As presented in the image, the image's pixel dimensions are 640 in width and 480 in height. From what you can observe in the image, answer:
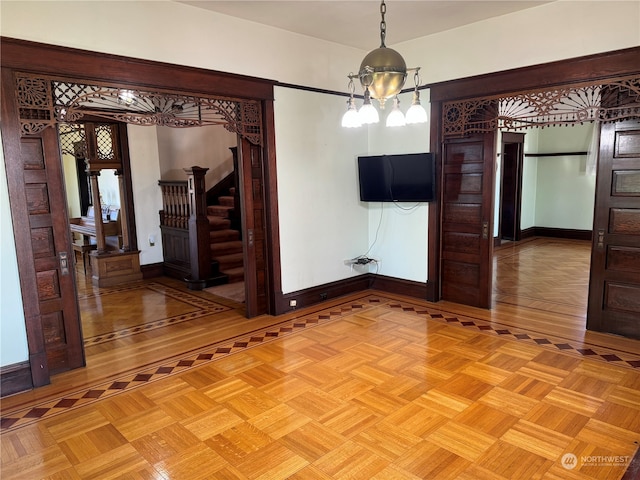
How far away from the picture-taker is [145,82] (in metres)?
3.70

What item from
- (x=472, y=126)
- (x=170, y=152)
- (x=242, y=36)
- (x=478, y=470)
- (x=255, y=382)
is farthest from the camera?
(x=170, y=152)

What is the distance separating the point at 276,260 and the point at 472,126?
260cm

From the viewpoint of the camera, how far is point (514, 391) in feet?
10.2

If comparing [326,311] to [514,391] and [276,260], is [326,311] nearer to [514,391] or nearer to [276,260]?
[276,260]

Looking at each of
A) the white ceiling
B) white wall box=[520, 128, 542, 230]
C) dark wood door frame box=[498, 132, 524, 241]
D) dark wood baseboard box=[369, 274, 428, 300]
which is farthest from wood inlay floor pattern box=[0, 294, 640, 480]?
white wall box=[520, 128, 542, 230]

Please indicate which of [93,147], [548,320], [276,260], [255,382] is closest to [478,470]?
[255,382]

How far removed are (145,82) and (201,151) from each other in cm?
434

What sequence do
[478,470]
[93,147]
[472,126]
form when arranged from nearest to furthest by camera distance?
1. [478,470]
2. [472,126]
3. [93,147]

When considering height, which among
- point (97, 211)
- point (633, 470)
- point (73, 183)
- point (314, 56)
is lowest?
point (633, 470)

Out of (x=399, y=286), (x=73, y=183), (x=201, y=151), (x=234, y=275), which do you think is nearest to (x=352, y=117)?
(x=399, y=286)

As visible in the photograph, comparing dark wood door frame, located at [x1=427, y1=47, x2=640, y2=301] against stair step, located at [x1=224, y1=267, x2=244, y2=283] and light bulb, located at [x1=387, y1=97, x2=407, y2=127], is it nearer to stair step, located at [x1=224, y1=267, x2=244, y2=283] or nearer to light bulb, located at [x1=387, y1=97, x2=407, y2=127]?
light bulb, located at [x1=387, y1=97, x2=407, y2=127]

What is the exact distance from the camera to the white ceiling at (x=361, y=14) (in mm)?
3919

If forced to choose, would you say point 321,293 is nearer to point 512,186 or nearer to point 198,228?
point 198,228

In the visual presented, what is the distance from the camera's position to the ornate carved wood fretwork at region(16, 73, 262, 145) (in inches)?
124
